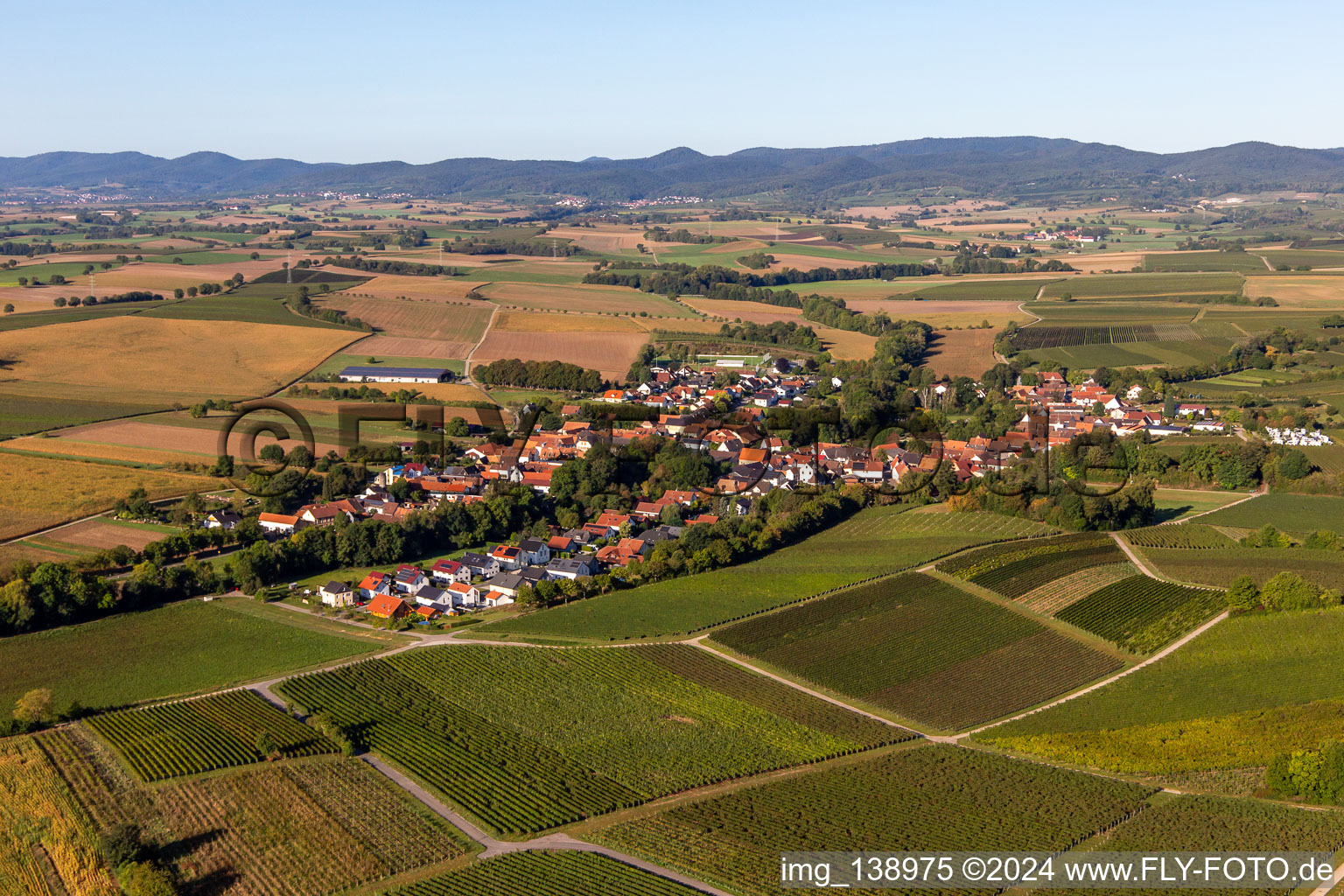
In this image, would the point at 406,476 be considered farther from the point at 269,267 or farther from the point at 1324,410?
the point at 269,267

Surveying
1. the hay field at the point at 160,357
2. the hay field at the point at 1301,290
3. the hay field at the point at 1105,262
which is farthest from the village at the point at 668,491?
the hay field at the point at 1105,262

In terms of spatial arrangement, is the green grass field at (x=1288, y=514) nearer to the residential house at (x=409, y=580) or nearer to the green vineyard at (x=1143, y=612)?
the green vineyard at (x=1143, y=612)

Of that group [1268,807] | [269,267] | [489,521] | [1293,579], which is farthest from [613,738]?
[269,267]

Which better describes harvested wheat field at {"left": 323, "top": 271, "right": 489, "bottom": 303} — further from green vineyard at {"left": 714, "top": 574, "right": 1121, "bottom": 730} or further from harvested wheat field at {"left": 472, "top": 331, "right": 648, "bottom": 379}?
green vineyard at {"left": 714, "top": 574, "right": 1121, "bottom": 730}


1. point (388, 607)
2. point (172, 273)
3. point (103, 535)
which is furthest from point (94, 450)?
point (172, 273)

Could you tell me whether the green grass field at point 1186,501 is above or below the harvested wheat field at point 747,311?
below

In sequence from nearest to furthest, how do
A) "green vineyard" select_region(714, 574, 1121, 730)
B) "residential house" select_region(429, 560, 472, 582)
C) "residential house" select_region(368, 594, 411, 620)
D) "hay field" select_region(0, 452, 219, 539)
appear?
"green vineyard" select_region(714, 574, 1121, 730), "residential house" select_region(368, 594, 411, 620), "residential house" select_region(429, 560, 472, 582), "hay field" select_region(0, 452, 219, 539)

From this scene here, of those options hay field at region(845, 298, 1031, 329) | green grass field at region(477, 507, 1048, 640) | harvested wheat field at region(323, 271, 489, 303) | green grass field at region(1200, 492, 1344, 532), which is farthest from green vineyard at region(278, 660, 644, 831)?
hay field at region(845, 298, 1031, 329)
